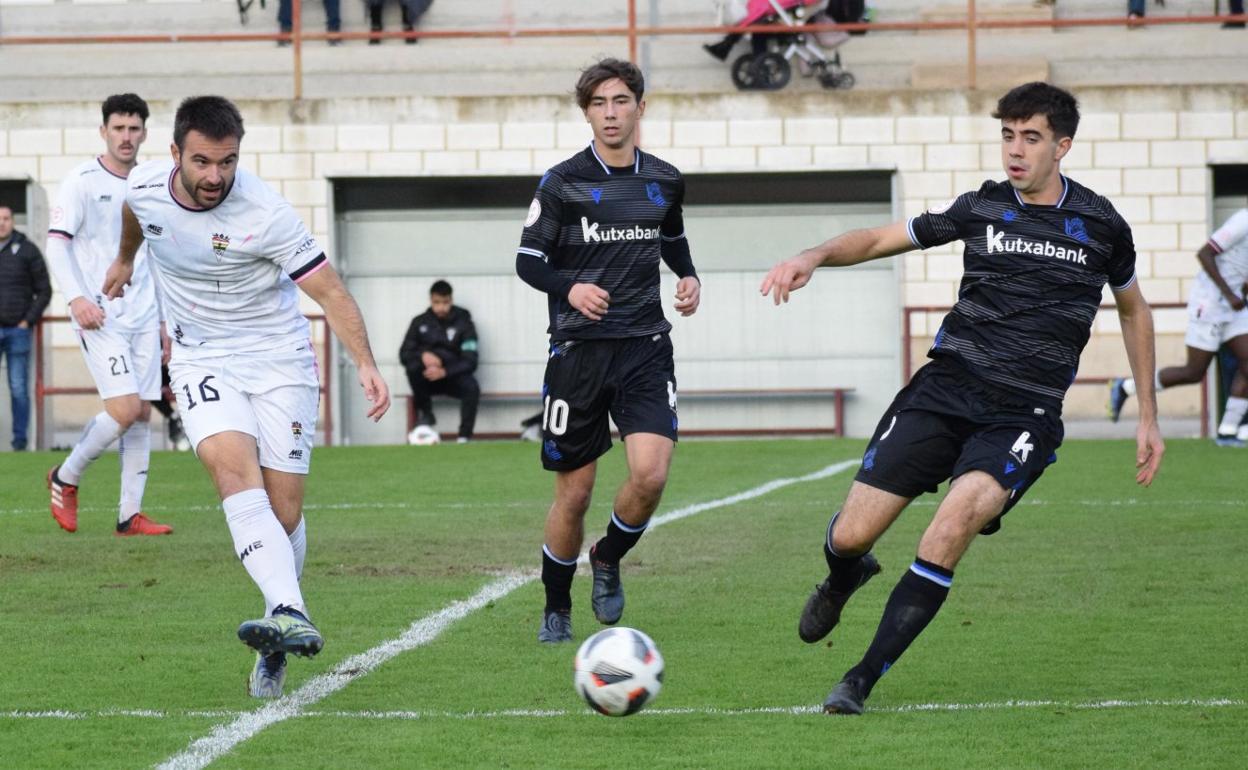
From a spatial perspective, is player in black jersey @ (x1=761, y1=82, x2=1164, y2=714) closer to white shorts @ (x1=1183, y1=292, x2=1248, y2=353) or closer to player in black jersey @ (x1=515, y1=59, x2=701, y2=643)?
player in black jersey @ (x1=515, y1=59, x2=701, y2=643)

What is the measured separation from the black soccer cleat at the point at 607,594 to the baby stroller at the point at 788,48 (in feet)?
51.8

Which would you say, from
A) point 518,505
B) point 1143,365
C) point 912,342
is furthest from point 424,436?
point 1143,365

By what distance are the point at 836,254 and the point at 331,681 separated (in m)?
2.15

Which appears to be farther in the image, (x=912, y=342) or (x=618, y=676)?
(x=912, y=342)

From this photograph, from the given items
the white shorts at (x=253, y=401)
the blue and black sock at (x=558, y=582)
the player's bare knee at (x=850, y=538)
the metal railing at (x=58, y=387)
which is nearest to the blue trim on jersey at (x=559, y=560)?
the blue and black sock at (x=558, y=582)

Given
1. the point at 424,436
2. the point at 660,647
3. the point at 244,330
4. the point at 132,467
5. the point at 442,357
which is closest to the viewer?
the point at 244,330

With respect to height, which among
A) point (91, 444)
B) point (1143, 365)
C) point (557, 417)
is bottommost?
point (91, 444)

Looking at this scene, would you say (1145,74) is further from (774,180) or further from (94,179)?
(94,179)

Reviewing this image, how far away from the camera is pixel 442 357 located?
20953mm

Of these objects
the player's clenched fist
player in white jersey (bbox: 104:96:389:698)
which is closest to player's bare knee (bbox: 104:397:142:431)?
the player's clenched fist

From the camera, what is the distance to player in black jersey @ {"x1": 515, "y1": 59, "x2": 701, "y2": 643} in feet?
22.2

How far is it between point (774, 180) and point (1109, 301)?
435 centimetres

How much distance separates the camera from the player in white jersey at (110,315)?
9680 mm

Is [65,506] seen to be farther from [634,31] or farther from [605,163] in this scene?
[634,31]
